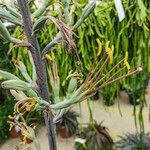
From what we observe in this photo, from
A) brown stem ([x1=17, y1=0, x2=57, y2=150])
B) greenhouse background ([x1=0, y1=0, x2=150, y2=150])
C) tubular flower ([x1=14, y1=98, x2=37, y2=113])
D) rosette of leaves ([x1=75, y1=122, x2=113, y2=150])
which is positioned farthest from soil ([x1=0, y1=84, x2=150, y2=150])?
tubular flower ([x1=14, y1=98, x2=37, y2=113])

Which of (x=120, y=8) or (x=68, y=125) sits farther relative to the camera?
(x=68, y=125)

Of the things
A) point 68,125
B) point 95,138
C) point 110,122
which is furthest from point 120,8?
point 110,122

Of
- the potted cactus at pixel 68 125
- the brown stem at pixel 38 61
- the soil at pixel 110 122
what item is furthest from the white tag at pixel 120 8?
the potted cactus at pixel 68 125

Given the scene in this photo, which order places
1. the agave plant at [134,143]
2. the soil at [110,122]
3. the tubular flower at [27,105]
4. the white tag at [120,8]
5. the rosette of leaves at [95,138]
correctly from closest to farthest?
the tubular flower at [27,105] → the white tag at [120,8] → the agave plant at [134,143] → the rosette of leaves at [95,138] → the soil at [110,122]

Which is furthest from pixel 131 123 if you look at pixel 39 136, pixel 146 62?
pixel 146 62

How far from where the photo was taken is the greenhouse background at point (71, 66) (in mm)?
555

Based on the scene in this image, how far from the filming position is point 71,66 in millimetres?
1325

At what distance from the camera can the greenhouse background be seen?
0.56 meters

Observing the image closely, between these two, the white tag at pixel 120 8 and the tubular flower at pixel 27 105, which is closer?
the tubular flower at pixel 27 105

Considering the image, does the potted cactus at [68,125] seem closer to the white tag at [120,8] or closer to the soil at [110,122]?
the soil at [110,122]

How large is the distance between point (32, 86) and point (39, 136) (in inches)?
73.6

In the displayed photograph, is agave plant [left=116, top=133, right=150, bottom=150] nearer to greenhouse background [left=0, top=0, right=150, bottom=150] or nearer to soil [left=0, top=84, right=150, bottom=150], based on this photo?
greenhouse background [left=0, top=0, right=150, bottom=150]

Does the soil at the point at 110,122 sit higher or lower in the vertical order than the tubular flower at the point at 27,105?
lower

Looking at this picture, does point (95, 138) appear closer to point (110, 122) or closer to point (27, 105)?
Answer: point (110, 122)
